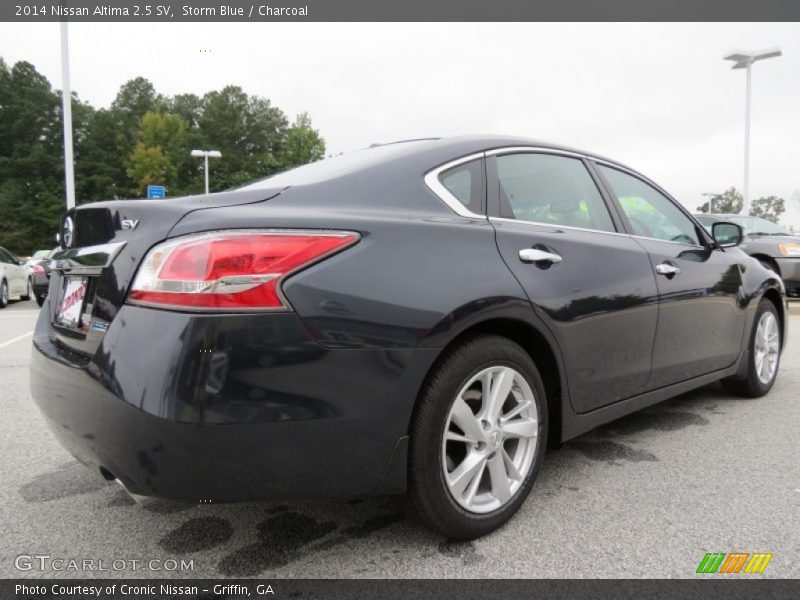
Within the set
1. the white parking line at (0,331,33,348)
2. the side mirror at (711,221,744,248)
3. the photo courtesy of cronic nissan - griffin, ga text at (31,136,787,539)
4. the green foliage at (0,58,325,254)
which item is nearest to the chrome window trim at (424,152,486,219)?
the photo courtesy of cronic nissan - griffin, ga text at (31,136,787,539)

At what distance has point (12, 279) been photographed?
1355cm

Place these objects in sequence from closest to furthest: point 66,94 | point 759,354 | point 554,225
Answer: point 554,225 → point 759,354 → point 66,94

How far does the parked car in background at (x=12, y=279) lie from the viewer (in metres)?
13.0

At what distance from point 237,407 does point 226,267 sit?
1.24ft

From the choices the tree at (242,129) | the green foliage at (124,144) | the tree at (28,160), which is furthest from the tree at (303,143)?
the tree at (28,160)

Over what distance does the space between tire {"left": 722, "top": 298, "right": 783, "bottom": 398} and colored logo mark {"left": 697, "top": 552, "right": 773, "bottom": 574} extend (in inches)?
86.0

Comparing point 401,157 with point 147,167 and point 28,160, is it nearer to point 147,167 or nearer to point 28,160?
point 28,160

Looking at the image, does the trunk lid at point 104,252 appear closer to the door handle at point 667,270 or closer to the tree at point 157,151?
the door handle at point 667,270

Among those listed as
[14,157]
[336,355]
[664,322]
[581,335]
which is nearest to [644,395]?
[664,322]

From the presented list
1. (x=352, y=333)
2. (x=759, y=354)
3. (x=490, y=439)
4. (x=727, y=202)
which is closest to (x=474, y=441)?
(x=490, y=439)

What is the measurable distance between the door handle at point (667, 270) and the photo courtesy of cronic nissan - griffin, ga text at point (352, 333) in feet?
0.97

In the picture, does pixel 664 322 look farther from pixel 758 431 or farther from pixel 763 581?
pixel 763 581

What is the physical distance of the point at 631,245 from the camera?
2869 millimetres

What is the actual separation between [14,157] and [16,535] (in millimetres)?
59730
